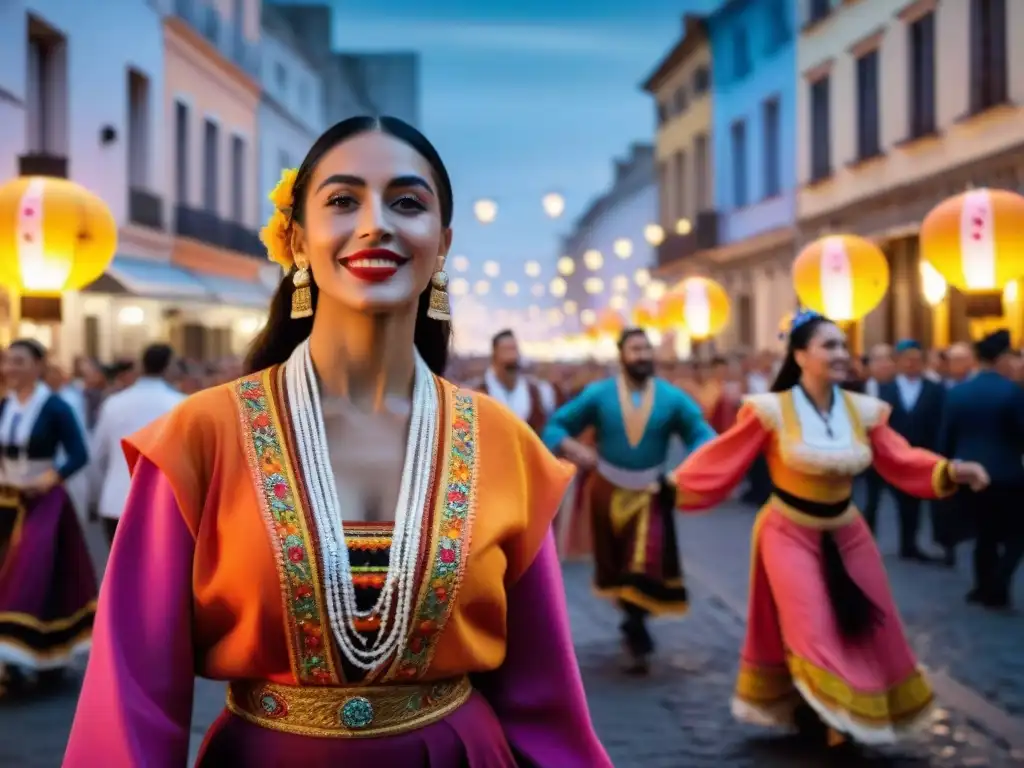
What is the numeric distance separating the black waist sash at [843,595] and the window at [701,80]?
32290 millimetres

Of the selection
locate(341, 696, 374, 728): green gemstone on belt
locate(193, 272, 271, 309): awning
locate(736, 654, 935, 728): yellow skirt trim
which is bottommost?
locate(736, 654, 935, 728): yellow skirt trim

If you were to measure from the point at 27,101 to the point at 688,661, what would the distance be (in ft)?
50.5

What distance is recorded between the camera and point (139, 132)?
997 inches

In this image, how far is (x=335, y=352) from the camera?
2.65 meters

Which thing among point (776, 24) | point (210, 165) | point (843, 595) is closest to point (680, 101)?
point (776, 24)

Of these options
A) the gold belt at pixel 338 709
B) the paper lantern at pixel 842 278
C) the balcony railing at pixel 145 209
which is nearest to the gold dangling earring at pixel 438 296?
the gold belt at pixel 338 709

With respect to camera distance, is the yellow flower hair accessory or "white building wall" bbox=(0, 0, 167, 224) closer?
the yellow flower hair accessory

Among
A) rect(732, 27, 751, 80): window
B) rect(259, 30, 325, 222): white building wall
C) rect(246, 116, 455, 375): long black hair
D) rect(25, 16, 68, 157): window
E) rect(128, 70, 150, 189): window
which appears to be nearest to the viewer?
rect(246, 116, 455, 375): long black hair

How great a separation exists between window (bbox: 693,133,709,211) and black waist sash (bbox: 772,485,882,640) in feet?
105

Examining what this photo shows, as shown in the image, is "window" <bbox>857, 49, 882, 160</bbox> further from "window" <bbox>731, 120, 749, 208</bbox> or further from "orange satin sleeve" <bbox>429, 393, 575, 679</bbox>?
"orange satin sleeve" <bbox>429, 393, 575, 679</bbox>

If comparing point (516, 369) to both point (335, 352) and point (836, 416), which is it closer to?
point (836, 416)

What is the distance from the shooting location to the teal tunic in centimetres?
848

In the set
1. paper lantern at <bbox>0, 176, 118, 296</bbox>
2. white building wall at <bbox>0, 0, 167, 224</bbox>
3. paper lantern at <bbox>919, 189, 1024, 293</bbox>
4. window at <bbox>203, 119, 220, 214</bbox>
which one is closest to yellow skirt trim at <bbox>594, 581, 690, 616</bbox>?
paper lantern at <bbox>919, 189, 1024, 293</bbox>

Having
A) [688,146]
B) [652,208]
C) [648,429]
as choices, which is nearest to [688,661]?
[648,429]
